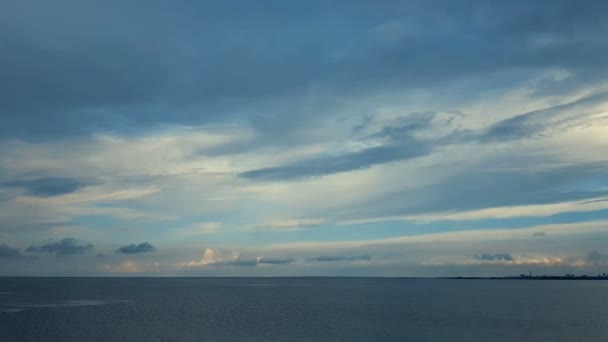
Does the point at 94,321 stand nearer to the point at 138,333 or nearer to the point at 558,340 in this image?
the point at 138,333

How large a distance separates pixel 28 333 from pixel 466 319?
2827 inches

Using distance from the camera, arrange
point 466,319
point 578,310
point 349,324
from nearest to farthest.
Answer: point 349,324
point 466,319
point 578,310

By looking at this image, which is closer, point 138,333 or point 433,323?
point 138,333

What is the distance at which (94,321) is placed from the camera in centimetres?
8919

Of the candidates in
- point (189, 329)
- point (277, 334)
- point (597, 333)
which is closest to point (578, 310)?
point (597, 333)

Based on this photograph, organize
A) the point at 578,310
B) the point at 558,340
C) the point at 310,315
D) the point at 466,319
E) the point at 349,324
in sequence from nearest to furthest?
the point at 558,340, the point at 349,324, the point at 466,319, the point at 310,315, the point at 578,310

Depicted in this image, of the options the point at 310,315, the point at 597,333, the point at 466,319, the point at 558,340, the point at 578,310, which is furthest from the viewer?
the point at 578,310

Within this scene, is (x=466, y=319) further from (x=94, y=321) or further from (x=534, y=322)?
(x=94, y=321)

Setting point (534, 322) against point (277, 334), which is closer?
point (277, 334)

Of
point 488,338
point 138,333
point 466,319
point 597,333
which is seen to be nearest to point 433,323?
point 466,319

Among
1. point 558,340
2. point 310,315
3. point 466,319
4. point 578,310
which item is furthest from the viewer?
point 578,310

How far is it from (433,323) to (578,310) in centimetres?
4839

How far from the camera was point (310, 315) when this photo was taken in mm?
102938

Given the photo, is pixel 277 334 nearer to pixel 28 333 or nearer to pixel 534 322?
pixel 28 333
